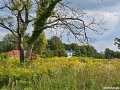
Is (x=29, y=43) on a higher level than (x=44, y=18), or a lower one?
lower

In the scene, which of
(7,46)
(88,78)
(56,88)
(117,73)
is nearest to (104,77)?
(88,78)

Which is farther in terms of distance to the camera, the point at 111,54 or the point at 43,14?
the point at 111,54

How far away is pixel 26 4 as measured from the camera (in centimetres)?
2052

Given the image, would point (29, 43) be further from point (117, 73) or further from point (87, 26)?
point (117, 73)

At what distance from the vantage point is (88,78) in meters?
8.78

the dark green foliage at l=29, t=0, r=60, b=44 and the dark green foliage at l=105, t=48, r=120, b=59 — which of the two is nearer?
the dark green foliage at l=29, t=0, r=60, b=44

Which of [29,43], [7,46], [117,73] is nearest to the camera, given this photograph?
[117,73]

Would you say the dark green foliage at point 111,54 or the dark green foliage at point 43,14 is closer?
the dark green foliage at point 43,14

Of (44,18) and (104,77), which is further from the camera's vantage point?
(44,18)

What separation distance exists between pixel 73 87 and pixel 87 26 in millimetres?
12903

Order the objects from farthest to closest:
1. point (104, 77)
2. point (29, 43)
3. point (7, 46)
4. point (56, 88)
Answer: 1. point (7, 46)
2. point (29, 43)
3. point (104, 77)
4. point (56, 88)

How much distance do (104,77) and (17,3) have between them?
44.5 ft

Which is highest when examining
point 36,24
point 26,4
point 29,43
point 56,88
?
point 26,4

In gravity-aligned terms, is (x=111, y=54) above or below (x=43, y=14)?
below
